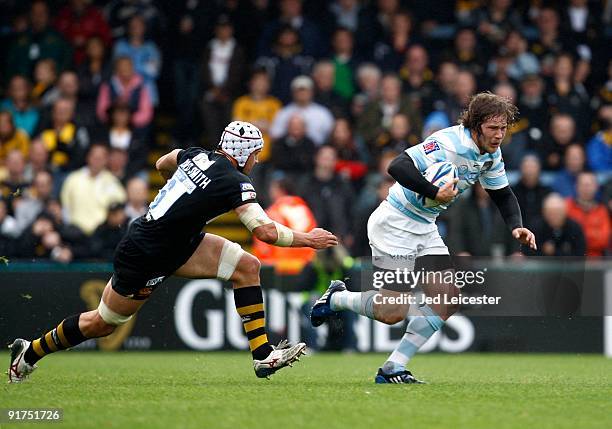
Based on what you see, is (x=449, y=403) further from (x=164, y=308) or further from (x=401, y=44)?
(x=401, y=44)

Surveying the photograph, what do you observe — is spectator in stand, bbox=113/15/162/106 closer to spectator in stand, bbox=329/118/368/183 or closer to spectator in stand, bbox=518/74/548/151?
spectator in stand, bbox=329/118/368/183

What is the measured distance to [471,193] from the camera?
1552 centimetres

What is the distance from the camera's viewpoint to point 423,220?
372 inches

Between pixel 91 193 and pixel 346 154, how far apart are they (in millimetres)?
3430

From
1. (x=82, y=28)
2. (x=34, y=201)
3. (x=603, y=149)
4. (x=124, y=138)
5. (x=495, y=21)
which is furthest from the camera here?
(x=82, y=28)

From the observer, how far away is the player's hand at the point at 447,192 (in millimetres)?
8688

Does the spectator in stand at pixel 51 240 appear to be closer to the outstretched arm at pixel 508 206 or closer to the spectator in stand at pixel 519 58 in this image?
the spectator in stand at pixel 519 58

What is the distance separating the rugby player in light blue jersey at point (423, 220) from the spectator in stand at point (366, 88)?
7.62m

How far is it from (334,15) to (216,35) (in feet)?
6.22

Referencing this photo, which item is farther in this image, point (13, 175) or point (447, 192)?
point (13, 175)

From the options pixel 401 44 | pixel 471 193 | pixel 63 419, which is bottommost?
pixel 63 419

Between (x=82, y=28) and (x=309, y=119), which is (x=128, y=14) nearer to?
(x=82, y=28)

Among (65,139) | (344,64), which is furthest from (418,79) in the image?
(65,139)

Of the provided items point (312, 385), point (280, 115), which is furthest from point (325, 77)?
point (312, 385)
